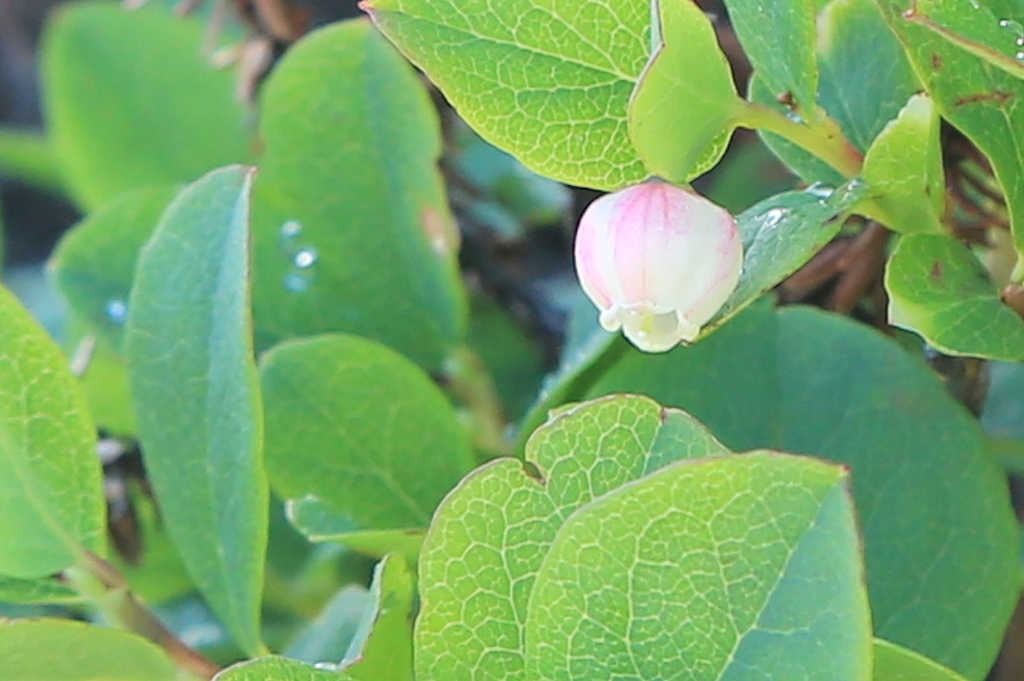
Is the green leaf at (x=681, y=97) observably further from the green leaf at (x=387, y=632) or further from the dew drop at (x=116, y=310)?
the dew drop at (x=116, y=310)

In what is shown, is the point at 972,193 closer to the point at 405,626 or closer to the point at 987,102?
the point at 987,102

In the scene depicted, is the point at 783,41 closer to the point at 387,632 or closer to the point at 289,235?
the point at 387,632

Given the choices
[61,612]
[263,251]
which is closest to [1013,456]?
[263,251]

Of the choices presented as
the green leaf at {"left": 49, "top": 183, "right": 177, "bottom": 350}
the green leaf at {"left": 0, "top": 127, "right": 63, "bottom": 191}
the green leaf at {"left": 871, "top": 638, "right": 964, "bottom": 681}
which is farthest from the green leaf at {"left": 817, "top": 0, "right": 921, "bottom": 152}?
the green leaf at {"left": 0, "top": 127, "right": 63, "bottom": 191}

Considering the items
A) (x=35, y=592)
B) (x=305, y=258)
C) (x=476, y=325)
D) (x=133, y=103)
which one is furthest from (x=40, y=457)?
(x=133, y=103)

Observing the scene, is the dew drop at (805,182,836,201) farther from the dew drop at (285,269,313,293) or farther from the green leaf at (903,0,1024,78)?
the dew drop at (285,269,313,293)

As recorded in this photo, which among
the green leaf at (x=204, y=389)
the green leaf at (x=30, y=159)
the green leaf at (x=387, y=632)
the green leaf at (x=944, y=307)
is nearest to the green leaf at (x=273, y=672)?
the green leaf at (x=387, y=632)
